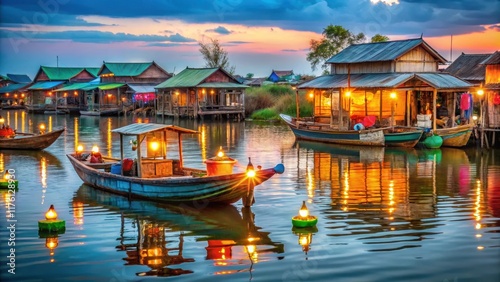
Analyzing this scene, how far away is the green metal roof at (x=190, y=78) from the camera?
6391 cm

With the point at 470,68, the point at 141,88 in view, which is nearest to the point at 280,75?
the point at 141,88

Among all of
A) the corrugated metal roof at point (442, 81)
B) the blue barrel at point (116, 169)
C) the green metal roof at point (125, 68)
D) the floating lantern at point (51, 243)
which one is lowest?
the floating lantern at point (51, 243)

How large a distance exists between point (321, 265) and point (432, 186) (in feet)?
35.3

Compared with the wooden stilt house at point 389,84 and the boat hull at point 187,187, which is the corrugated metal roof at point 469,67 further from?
the boat hull at point 187,187

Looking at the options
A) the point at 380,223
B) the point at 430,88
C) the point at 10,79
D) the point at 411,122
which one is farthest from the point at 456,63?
the point at 10,79

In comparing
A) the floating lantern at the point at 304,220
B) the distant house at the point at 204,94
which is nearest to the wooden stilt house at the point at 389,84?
the floating lantern at the point at 304,220

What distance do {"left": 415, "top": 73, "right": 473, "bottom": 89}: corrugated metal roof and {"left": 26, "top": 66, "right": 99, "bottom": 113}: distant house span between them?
53629 millimetres

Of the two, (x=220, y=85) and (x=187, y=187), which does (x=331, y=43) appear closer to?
(x=220, y=85)

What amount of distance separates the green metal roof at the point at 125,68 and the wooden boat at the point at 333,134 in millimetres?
40658

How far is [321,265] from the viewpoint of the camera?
1309 centimetres

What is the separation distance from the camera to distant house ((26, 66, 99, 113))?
84875mm

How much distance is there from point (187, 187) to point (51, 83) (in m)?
77.0

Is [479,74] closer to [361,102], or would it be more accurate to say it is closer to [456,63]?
[456,63]

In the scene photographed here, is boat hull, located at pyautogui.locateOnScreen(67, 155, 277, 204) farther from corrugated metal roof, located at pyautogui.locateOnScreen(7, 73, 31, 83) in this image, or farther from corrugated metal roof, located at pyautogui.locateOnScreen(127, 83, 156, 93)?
corrugated metal roof, located at pyautogui.locateOnScreen(7, 73, 31, 83)
